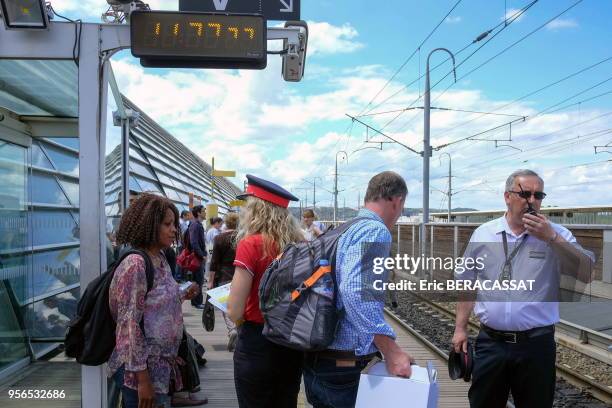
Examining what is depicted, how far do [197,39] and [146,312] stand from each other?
175 centimetres

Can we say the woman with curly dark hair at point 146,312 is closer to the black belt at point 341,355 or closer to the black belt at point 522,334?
the black belt at point 341,355

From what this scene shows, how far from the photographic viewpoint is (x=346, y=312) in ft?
7.66

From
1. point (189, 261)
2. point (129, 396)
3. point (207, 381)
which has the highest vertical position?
point (129, 396)

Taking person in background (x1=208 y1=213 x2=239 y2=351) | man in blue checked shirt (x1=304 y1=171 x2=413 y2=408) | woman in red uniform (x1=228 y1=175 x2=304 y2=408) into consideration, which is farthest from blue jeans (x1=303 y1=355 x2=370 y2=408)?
person in background (x1=208 y1=213 x2=239 y2=351)

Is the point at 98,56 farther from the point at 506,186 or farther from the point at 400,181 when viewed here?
the point at 506,186

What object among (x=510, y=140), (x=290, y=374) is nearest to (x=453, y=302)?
(x=510, y=140)

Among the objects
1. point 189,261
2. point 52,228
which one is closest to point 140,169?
point 189,261

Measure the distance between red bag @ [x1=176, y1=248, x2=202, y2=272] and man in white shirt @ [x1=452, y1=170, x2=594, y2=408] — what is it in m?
7.05

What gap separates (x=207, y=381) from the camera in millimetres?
5609

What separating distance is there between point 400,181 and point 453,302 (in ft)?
39.8

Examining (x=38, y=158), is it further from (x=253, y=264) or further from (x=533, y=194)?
(x=533, y=194)

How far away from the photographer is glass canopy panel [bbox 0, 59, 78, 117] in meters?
3.74

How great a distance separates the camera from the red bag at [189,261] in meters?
9.92

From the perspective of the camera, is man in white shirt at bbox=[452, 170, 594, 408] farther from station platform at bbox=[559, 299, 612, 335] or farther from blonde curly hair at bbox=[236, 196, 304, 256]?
station platform at bbox=[559, 299, 612, 335]
